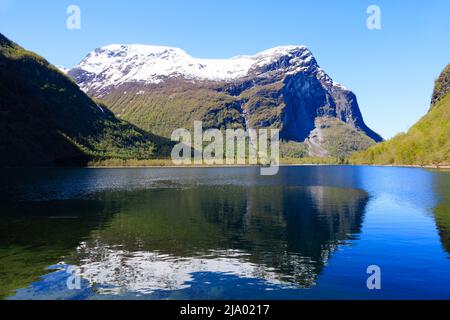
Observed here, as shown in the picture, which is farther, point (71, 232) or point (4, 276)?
point (71, 232)

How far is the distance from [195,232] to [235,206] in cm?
3293

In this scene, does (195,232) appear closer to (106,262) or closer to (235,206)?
(106,262)

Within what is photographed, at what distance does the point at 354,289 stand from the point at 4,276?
34.5 metres

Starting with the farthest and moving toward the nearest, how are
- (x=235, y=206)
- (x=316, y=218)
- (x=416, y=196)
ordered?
(x=416, y=196)
(x=235, y=206)
(x=316, y=218)

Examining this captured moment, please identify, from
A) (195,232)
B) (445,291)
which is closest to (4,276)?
(195,232)

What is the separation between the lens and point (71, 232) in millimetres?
61688

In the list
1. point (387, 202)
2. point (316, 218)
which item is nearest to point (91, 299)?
point (316, 218)

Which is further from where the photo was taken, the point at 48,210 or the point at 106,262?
the point at 48,210

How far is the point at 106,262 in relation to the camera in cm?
4419
